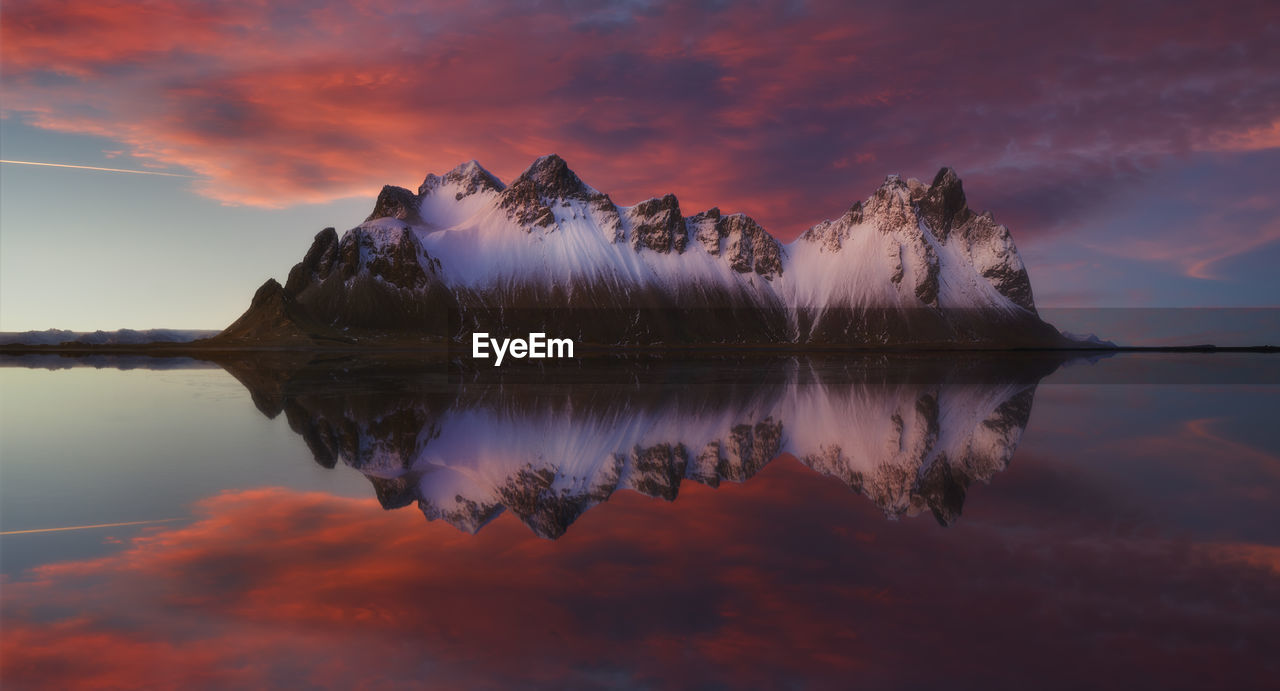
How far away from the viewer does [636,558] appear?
1534cm

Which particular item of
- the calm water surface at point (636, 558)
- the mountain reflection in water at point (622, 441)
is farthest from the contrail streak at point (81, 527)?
the mountain reflection in water at point (622, 441)

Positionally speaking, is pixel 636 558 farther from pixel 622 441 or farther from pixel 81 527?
pixel 622 441

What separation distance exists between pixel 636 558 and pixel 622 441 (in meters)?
14.2

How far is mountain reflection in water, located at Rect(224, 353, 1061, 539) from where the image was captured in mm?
20750

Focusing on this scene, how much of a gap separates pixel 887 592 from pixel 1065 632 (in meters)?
2.83

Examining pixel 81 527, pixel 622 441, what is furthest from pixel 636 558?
pixel 622 441

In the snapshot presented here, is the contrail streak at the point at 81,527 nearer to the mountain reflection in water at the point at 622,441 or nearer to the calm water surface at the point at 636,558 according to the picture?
the calm water surface at the point at 636,558

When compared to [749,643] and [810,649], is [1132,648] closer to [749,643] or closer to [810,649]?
[810,649]

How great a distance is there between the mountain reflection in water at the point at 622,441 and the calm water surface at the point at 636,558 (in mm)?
236

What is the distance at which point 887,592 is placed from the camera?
13.2 m

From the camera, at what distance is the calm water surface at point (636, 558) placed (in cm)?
1066

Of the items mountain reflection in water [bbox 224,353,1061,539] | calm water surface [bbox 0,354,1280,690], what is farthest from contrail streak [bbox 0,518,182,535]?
mountain reflection in water [bbox 224,353,1061,539]

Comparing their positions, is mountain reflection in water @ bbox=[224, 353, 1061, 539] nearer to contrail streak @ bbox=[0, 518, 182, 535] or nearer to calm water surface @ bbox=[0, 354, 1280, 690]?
calm water surface @ bbox=[0, 354, 1280, 690]

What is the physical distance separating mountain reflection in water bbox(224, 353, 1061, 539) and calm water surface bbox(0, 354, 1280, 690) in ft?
0.77
